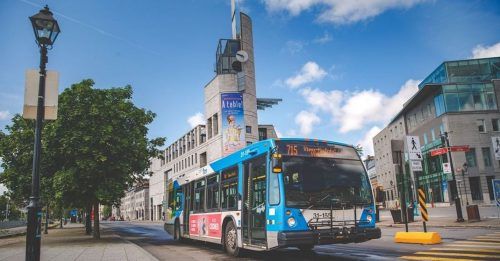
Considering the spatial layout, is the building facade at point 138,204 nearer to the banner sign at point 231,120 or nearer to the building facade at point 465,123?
the banner sign at point 231,120

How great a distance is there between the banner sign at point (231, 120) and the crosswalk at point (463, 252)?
4024 centimetres

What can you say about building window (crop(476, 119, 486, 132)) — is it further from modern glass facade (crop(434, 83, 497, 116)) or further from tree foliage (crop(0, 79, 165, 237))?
tree foliage (crop(0, 79, 165, 237))

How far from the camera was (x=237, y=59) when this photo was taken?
63.0 metres

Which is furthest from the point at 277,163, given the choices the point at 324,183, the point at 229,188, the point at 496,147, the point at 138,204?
the point at 138,204

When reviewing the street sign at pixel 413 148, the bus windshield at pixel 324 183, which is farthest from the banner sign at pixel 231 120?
the bus windshield at pixel 324 183

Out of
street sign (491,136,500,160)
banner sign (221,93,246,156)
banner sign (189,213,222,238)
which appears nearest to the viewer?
banner sign (189,213,222,238)

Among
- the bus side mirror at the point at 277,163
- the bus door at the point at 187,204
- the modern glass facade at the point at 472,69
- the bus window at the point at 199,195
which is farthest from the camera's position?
the modern glass facade at the point at 472,69

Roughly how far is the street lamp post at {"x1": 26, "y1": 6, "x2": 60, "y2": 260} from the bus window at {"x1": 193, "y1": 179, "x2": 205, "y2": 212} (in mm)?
8368

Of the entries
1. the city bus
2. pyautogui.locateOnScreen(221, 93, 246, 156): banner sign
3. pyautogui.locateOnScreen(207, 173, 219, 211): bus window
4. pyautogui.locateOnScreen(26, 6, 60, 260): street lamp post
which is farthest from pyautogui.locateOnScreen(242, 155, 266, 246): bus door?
pyautogui.locateOnScreen(221, 93, 246, 156): banner sign

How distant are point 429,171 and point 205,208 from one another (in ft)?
162

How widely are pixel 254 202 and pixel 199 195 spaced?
17.6 feet

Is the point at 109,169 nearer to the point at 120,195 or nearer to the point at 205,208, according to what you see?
the point at 120,195

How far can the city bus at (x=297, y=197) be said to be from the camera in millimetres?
9219

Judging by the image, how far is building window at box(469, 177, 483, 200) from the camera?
46.1m
